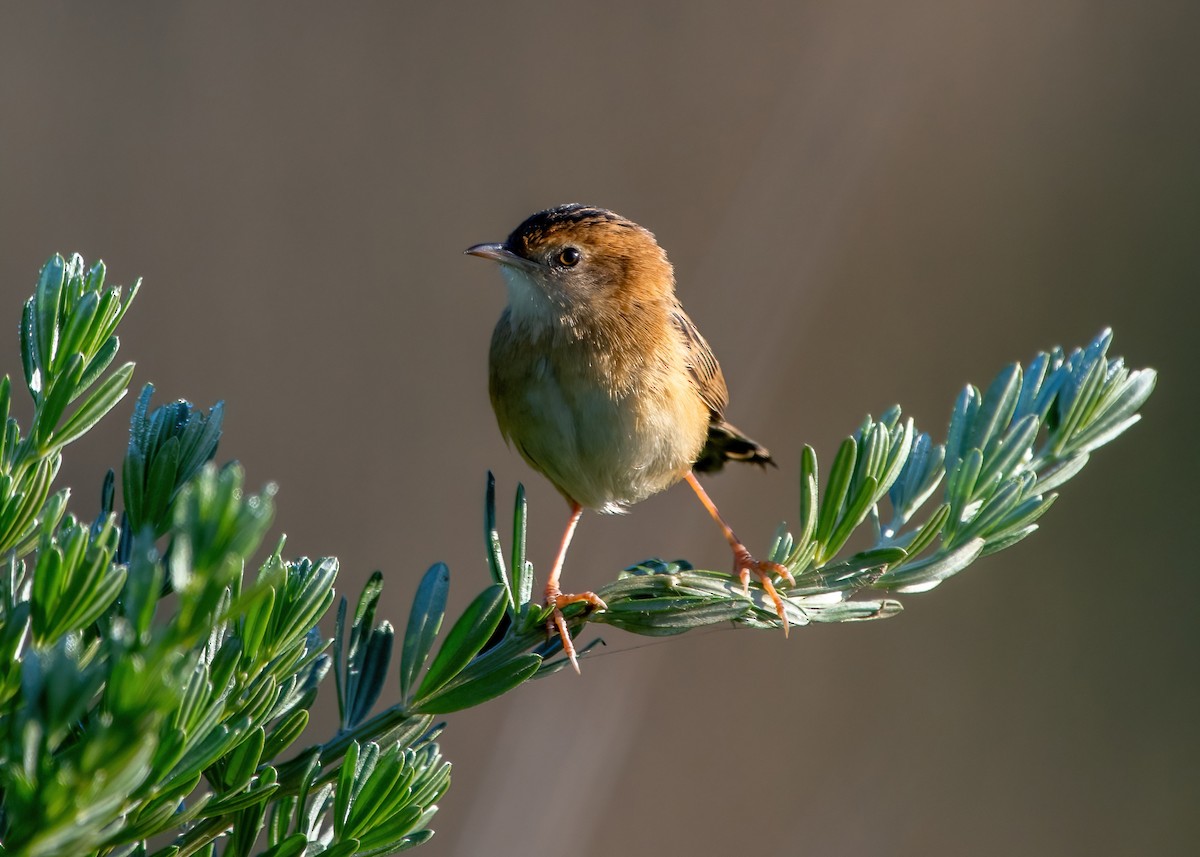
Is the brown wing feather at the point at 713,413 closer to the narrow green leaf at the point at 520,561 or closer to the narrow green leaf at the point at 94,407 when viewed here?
the narrow green leaf at the point at 520,561

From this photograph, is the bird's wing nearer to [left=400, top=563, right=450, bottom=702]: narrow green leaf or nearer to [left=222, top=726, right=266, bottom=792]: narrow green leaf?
[left=400, top=563, right=450, bottom=702]: narrow green leaf

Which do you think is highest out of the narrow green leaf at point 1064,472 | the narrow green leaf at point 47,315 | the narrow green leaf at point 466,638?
the narrow green leaf at point 1064,472

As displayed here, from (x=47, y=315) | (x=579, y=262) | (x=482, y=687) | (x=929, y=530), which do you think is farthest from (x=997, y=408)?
(x=579, y=262)

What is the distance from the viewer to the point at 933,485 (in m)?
1.32

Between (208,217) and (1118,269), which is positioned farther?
(1118,269)

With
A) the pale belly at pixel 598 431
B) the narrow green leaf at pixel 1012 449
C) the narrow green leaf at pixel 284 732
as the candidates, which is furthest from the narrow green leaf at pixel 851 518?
the pale belly at pixel 598 431

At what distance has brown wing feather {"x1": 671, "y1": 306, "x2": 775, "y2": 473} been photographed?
131 inches

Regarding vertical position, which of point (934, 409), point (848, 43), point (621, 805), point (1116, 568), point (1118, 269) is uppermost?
point (848, 43)

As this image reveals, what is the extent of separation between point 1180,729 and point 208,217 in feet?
15.5

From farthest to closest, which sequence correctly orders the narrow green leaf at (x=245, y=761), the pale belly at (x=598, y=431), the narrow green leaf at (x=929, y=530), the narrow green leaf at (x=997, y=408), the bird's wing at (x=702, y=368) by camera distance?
the bird's wing at (x=702, y=368) → the pale belly at (x=598, y=431) → the narrow green leaf at (x=997, y=408) → the narrow green leaf at (x=929, y=530) → the narrow green leaf at (x=245, y=761)

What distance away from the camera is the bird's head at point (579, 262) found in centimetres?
338

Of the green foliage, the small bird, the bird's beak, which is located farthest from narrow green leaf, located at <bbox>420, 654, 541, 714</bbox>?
the bird's beak

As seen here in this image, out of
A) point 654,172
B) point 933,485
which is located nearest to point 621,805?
point 654,172

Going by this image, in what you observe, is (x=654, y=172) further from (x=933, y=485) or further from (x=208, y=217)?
(x=933, y=485)
